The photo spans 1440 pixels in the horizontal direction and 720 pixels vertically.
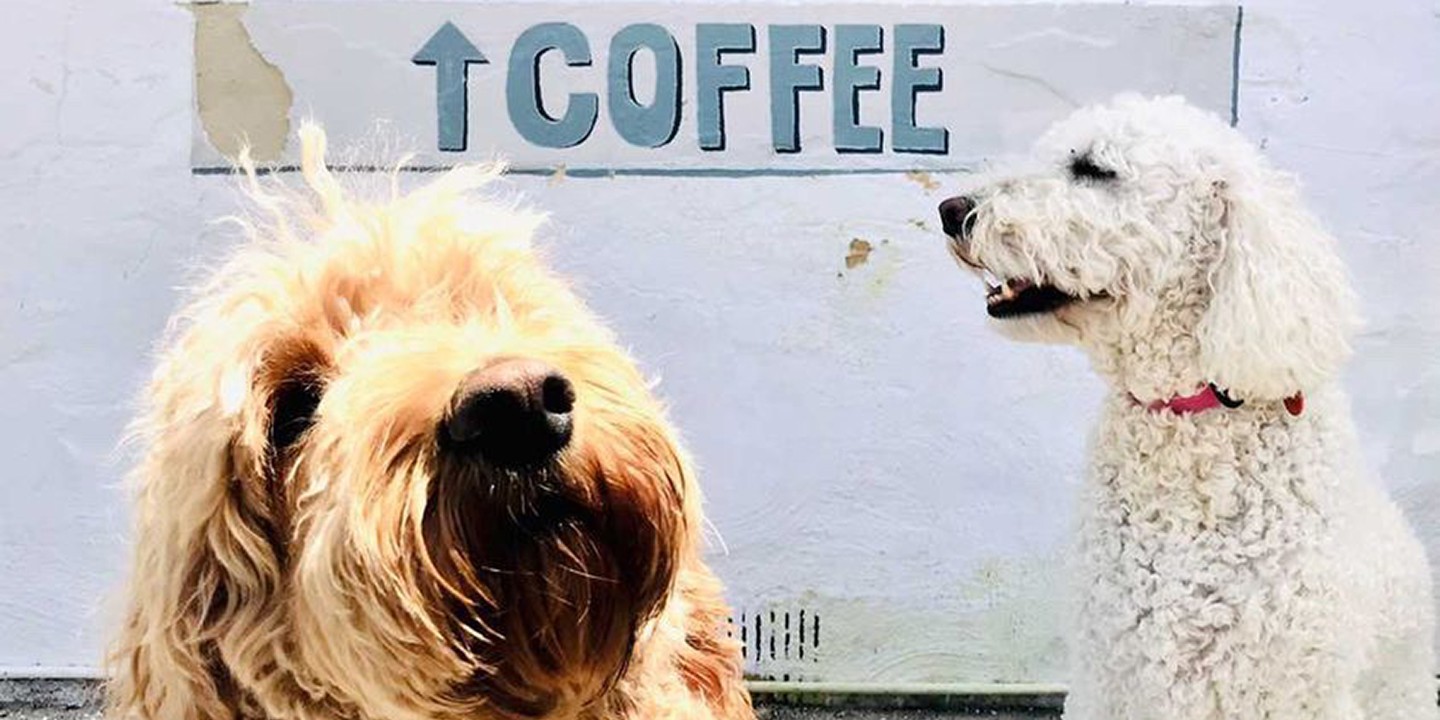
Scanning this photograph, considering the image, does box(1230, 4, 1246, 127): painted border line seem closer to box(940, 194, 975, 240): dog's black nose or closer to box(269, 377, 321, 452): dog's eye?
box(940, 194, 975, 240): dog's black nose

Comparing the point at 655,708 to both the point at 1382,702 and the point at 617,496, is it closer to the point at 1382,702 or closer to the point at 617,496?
the point at 617,496

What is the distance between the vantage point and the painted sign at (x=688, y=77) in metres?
3.80

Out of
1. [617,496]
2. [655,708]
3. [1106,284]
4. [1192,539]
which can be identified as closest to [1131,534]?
[1192,539]

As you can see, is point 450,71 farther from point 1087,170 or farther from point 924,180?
point 1087,170

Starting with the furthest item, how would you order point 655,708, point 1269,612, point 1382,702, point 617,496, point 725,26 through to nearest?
point 725,26 → point 1382,702 → point 1269,612 → point 655,708 → point 617,496

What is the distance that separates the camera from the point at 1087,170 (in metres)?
2.97

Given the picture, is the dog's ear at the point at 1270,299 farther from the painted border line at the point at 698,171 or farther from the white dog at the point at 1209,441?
the painted border line at the point at 698,171

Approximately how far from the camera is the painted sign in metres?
3.80

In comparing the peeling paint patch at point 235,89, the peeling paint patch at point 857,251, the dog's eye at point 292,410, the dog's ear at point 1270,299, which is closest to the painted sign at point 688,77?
the peeling paint patch at point 235,89

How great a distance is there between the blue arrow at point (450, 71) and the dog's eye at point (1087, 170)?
5.60 ft

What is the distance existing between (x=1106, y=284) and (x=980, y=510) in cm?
129

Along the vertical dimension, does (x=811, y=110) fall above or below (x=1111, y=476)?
above

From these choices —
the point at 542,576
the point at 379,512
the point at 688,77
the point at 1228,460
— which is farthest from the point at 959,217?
the point at 379,512

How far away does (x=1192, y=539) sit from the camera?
280 centimetres
